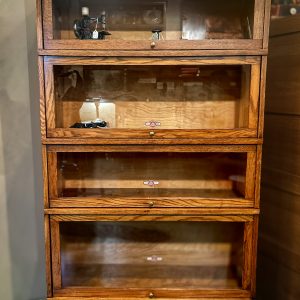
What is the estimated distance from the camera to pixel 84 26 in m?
1.19

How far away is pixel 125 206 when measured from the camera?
1185 mm

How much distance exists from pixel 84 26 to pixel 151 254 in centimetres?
88

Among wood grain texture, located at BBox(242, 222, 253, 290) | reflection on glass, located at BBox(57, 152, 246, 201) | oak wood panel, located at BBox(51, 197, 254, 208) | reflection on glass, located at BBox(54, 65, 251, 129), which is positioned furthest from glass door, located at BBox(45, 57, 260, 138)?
wood grain texture, located at BBox(242, 222, 253, 290)

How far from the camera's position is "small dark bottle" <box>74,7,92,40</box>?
1.17 meters

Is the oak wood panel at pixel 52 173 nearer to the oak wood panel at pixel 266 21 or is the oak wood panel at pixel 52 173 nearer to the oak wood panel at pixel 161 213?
the oak wood panel at pixel 161 213

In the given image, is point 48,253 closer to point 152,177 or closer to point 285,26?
point 152,177

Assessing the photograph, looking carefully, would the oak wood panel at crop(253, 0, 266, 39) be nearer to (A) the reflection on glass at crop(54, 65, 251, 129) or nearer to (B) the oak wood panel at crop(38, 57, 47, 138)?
(A) the reflection on glass at crop(54, 65, 251, 129)

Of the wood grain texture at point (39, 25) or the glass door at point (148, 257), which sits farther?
the glass door at point (148, 257)

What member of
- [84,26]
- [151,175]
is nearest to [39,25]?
[84,26]

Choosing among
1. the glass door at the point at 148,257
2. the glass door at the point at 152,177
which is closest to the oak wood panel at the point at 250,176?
the glass door at the point at 152,177

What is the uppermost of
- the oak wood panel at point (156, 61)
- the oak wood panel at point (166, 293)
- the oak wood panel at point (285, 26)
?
the oak wood panel at point (285, 26)

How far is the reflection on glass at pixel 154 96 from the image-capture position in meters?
1.19

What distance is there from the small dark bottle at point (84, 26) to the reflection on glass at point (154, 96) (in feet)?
0.35

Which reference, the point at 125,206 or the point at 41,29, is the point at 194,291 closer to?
the point at 125,206
